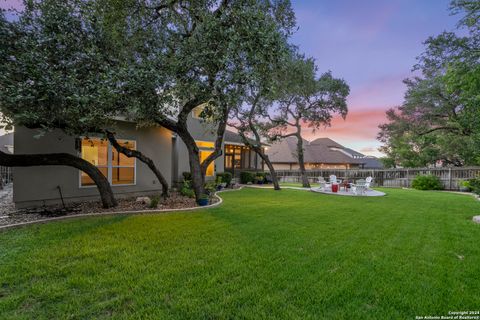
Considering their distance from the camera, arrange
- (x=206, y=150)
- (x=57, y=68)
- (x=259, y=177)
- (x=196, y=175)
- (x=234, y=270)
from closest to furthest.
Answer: (x=234, y=270)
(x=57, y=68)
(x=196, y=175)
(x=206, y=150)
(x=259, y=177)

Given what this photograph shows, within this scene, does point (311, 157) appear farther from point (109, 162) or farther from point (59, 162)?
point (59, 162)

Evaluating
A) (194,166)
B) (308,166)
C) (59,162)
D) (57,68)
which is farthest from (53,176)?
(308,166)

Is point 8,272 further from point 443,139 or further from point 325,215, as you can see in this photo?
point 443,139

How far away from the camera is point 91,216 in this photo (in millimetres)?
→ 6664

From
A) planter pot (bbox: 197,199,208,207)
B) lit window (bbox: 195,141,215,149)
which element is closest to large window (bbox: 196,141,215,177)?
lit window (bbox: 195,141,215,149)

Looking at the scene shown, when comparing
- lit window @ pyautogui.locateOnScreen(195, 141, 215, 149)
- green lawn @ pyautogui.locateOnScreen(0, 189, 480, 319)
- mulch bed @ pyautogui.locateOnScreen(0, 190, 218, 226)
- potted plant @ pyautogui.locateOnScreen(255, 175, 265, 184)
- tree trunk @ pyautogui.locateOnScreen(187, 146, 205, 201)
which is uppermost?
lit window @ pyautogui.locateOnScreen(195, 141, 215, 149)

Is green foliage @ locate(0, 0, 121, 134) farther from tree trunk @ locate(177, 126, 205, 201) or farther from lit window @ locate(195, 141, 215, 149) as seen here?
lit window @ locate(195, 141, 215, 149)

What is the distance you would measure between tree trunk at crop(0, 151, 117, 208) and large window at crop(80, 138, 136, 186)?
175 centimetres

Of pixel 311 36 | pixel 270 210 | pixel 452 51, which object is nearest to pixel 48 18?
pixel 270 210

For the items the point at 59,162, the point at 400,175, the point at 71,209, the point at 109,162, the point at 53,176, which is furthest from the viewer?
the point at 400,175

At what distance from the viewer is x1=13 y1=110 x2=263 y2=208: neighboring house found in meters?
7.51

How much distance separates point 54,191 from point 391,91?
20.1m

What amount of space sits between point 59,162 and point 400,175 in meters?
22.5

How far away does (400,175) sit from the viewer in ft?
64.7
